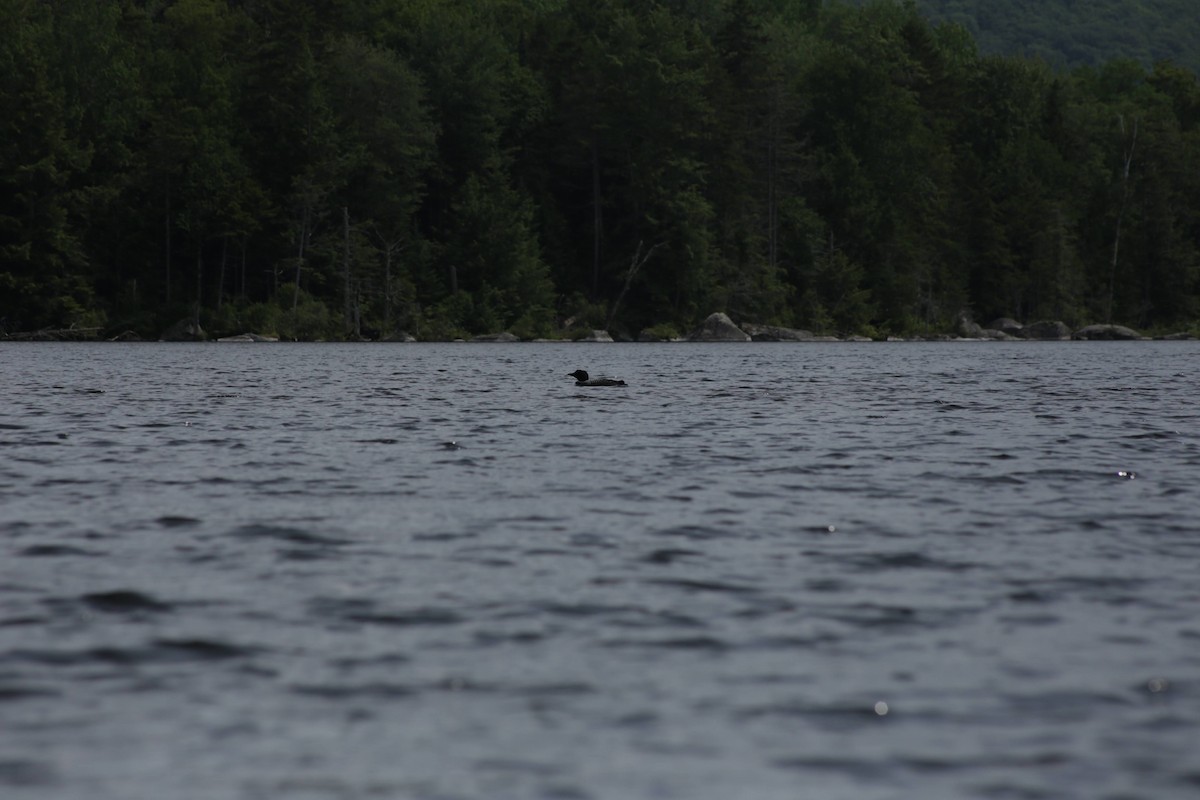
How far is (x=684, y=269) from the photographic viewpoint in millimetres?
99875

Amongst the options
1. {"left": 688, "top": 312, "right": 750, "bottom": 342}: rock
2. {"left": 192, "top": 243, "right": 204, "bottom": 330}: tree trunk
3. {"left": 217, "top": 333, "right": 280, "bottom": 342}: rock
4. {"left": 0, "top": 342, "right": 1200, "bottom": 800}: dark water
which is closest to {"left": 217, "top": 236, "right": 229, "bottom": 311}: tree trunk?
{"left": 192, "top": 243, "right": 204, "bottom": 330}: tree trunk

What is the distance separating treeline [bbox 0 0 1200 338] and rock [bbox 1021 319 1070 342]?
451 centimetres

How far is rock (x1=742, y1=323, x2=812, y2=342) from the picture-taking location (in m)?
100

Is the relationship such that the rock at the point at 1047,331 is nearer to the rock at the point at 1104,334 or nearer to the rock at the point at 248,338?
the rock at the point at 1104,334

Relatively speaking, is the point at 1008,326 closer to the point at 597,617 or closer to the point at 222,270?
the point at 222,270

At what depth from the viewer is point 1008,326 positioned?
113 m

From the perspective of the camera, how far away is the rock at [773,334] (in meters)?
100

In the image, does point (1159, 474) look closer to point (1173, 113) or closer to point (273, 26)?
point (273, 26)

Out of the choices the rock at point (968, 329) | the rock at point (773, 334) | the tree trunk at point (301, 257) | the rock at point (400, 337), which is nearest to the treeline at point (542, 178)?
the tree trunk at point (301, 257)

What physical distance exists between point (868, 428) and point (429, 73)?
3204 inches

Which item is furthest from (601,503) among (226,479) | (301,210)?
(301,210)

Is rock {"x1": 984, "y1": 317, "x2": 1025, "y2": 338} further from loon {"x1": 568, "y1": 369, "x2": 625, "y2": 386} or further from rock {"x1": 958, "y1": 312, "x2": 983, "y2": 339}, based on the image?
loon {"x1": 568, "y1": 369, "x2": 625, "y2": 386}

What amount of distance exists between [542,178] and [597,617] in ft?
323

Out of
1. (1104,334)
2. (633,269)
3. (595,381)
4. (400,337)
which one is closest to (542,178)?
(633,269)
